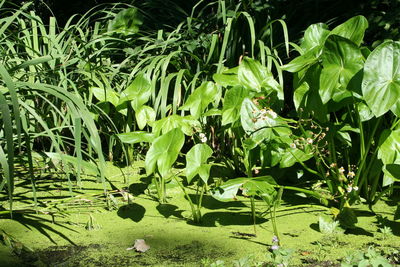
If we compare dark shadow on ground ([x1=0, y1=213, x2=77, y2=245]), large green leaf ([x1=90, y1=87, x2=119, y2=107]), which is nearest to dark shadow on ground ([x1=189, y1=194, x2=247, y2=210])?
dark shadow on ground ([x1=0, y1=213, x2=77, y2=245])

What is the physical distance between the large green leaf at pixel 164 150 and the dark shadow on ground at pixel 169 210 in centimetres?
16

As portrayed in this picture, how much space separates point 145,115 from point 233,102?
0.46 meters

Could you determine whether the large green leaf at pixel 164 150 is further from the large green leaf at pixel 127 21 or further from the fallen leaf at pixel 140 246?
the large green leaf at pixel 127 21

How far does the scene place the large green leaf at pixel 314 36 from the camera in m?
2.18

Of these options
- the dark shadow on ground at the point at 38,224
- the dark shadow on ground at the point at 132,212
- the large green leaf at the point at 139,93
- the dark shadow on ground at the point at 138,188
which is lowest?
the dark shadow on ground at the point at 138,188

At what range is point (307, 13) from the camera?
10.5 feet

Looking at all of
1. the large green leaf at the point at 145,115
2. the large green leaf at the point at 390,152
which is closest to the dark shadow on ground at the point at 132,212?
the large green leaf at the point at 145,115

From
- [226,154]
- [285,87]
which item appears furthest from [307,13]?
[226,154]

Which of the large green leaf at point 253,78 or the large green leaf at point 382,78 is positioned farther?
the large green leaf at point 253,78

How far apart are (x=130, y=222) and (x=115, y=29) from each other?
1499 mm

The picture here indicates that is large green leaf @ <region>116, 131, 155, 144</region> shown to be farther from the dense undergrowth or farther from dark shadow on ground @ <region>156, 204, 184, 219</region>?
dark shadow on ground @ <region>156, 204, 184, 219</region>

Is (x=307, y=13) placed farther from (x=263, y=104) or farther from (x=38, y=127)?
(x=38, y=127)

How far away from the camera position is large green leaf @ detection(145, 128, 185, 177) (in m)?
2.02

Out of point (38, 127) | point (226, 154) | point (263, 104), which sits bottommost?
point (226, 154)
